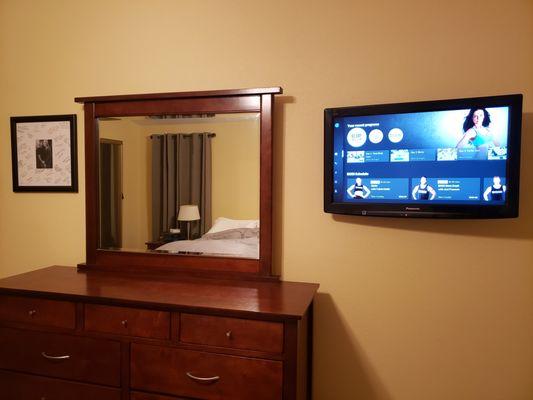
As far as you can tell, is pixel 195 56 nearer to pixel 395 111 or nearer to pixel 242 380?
pixel 395 111

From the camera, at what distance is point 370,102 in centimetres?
179

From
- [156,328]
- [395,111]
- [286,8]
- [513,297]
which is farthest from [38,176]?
[513,297]

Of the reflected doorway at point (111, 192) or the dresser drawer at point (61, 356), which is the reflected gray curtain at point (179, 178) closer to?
the reflected doorway at point (111, 192)

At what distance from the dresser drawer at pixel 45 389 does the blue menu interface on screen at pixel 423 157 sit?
4.51 feet

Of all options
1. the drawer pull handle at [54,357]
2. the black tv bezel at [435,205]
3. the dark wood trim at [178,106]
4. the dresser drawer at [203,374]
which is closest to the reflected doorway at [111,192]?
the dark wood trim at [178,106]

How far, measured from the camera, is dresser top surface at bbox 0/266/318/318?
1.46 m

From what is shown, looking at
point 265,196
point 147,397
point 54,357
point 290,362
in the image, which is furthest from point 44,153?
point 290,362

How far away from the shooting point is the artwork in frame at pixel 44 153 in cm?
221

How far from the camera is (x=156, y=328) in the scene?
1517 millimetres

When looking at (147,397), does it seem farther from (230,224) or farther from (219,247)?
(230,224)

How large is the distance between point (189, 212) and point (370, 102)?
1.08 metres

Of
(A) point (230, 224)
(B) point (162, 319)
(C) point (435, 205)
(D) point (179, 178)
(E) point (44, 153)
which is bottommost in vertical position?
(B) point (162, 319)

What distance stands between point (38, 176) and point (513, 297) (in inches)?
105

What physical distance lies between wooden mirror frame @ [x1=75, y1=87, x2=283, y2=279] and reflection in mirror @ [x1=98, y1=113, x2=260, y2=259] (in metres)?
0.03
